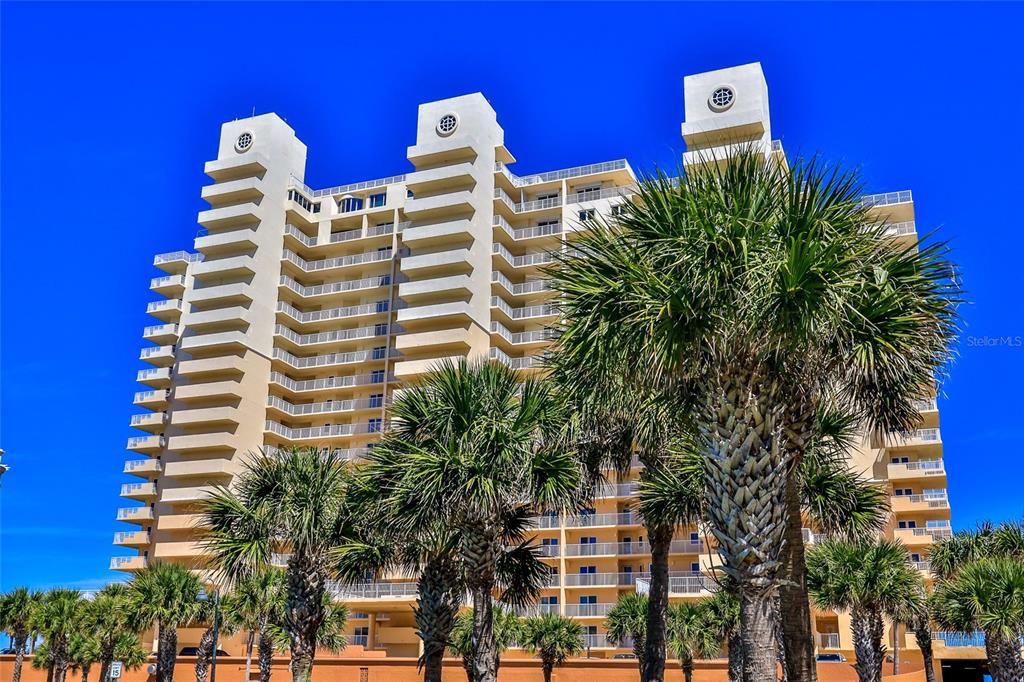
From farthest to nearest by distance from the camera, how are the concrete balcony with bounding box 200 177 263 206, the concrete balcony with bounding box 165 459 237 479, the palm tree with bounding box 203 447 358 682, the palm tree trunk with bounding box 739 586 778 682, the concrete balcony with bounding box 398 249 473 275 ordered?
the concrete balcony with bounding box 200 177 263 206
the concrete balcony with bounding box 165 459 237 479
the concrete balcony with bounding box 398 249 473 275
the palm tree with bounding box 203 447 358 682
the palm tree trunk with bounding box 739 586 778 682

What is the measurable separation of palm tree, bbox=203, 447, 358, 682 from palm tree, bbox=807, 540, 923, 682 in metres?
16.2

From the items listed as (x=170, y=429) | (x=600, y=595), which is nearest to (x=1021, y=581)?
(x=600, y=595)

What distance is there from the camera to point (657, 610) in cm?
2409

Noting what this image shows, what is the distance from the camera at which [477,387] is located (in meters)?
23.0

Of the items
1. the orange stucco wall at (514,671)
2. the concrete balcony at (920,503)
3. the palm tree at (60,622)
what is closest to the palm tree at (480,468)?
the orange stucco wall at (514,671)

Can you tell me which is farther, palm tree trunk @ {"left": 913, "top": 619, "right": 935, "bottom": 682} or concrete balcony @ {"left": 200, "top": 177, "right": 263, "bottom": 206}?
concrete balcony @ {"left": 200, "top": 177, "right": 263, "bottom": 206}

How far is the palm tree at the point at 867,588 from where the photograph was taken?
3080cm

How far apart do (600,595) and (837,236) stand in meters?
54.7

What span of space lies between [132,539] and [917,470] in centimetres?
6195

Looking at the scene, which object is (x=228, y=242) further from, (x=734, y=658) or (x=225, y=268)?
(x=734, y=658)

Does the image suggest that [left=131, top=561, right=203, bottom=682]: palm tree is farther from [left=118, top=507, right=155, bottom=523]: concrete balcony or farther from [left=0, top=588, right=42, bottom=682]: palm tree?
[left=118, top=507, right=155, bottom=523]: concrete balcony

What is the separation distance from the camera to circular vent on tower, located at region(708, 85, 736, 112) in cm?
6900

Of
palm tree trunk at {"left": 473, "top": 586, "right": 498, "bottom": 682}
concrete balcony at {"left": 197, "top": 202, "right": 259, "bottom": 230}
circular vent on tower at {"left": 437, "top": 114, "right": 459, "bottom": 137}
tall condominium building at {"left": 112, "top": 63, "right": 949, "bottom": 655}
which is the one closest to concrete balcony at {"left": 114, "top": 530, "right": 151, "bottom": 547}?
tall condominium building at {"left": 112, "top": 63, "right": 949, "bottom": 655}

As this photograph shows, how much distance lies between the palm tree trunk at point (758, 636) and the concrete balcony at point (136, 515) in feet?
250
